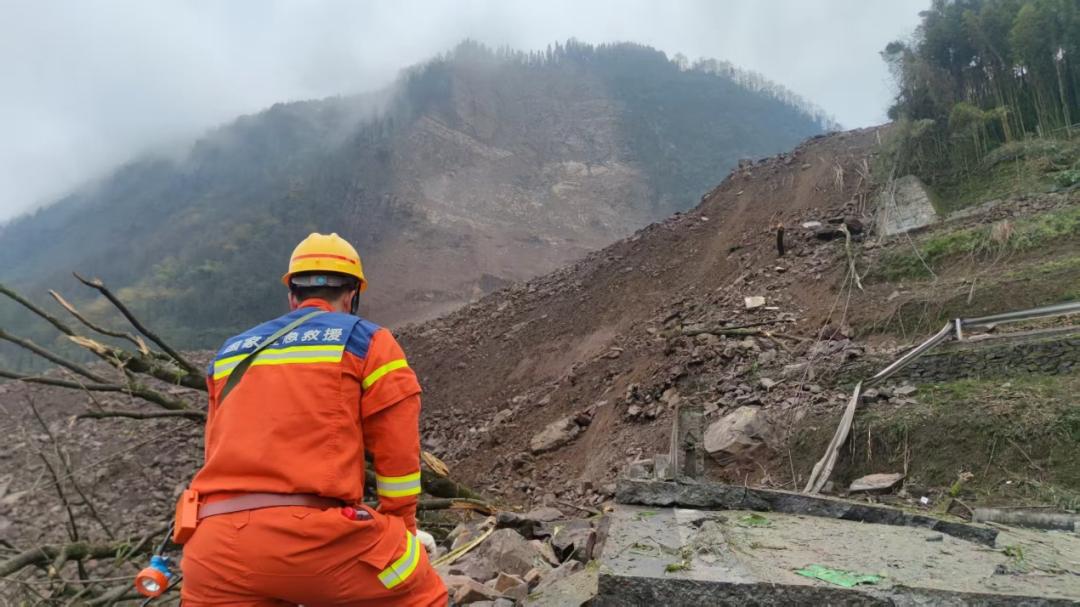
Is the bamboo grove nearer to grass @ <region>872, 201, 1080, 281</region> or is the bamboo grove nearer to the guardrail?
grass @ <region>872, 201, 1080, 281</region>

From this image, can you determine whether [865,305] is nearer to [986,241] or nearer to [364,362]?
[986,241]

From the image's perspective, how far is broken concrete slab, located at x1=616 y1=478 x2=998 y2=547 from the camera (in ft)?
8.95

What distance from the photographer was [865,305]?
7.40 metres

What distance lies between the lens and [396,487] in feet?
5.87

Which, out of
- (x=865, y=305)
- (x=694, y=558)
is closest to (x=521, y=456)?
(x=865, y=305)

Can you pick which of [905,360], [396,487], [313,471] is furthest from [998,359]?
[313,471]

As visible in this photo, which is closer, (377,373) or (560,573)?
(377,373)

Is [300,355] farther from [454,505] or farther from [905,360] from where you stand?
[905,360]

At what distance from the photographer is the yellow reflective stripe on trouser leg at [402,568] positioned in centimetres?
165

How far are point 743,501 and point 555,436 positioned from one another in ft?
16.5

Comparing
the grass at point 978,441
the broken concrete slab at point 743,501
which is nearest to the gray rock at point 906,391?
the grass at point 978,441

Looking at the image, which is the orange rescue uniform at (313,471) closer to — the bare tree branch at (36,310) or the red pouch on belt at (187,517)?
the red pouch on belt at (187,517)

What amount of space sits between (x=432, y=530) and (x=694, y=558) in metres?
2.87

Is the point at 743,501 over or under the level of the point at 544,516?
over
